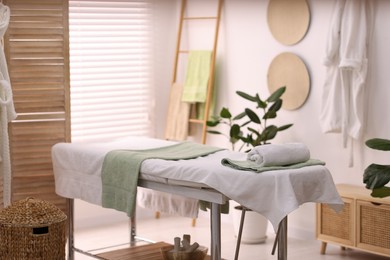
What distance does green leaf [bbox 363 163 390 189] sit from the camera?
435 centimetres

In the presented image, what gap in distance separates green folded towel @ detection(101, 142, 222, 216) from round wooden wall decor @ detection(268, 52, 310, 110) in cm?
129

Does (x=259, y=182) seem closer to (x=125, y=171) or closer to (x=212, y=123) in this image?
(x=125, y=171)

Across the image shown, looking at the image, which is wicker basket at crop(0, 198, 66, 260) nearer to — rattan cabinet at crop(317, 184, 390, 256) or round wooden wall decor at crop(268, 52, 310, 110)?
rattan cabinet at crop(317, 184, 390, 256)

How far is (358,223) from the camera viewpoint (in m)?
5.54

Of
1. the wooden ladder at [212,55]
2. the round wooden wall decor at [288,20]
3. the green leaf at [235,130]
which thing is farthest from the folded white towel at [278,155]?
the wooden ladder at [212,55]

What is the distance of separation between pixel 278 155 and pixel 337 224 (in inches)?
61.6

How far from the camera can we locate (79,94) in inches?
264

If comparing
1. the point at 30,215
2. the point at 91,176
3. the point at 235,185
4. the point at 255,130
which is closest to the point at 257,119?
the point at 255,130

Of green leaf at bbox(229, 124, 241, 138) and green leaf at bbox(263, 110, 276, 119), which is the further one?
green leaf at bbox(229, 124, 241, 138)

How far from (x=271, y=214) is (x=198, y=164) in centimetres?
53

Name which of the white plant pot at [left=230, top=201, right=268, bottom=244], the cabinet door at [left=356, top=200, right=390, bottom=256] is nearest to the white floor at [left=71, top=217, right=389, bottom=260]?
the white plant pot at [left=230, top=201, right=268, bottom=244]

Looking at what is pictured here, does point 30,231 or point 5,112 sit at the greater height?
point 5,112

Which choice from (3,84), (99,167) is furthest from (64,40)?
(99,167)

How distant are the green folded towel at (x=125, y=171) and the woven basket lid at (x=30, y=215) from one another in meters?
0.33
